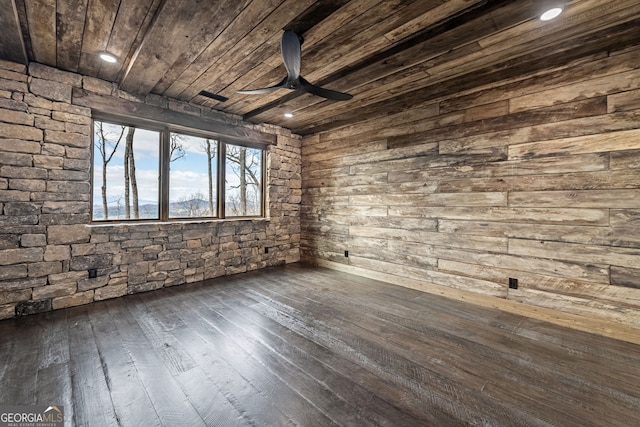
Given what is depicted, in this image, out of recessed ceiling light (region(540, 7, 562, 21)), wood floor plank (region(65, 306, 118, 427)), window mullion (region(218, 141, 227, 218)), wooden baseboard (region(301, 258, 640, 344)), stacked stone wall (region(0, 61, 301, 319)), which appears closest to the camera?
wood floor plank (region(65, 306, 118, 427))

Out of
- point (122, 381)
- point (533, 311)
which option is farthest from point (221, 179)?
point (533, 311)

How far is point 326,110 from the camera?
3.93 meters

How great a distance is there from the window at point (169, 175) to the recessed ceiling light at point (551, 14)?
4.03 metres

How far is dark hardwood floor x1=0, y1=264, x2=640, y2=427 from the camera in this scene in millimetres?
1496

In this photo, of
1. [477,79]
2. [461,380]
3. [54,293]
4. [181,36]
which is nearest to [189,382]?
[461,380]

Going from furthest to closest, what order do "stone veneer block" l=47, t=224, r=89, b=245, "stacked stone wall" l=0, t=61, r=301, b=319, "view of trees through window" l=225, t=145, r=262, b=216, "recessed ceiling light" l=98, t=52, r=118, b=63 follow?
"view of trees through window" l=225, t=145, r=262, b=216
"stone veneer block" l=47, t=224, r=89, b=245
"stacked stone wall" l=0, t=61, r=301, b=319
"recessed ceiling light" l=98, t=52, r=118, b=63

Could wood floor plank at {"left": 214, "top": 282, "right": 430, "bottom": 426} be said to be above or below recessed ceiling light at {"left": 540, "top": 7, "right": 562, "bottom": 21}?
below

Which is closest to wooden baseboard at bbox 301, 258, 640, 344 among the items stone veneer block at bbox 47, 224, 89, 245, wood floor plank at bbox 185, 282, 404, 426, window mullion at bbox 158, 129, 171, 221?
wood floor plank at bbox 185, 282, 404, 426

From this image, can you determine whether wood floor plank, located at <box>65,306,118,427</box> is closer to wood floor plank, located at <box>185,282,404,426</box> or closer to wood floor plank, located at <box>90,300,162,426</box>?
wood floor plank, located at <box>90,300,162,426</box>

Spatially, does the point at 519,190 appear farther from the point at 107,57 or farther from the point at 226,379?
the point at 107,57

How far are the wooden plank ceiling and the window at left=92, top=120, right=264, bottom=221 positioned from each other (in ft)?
2.43

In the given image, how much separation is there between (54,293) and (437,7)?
14.9ft

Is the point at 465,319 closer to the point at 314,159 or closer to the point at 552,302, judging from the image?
the point at 552,302

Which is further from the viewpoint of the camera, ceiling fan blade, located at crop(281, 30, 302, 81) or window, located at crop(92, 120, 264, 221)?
window, located at crop(92, 120, 264, 221)
